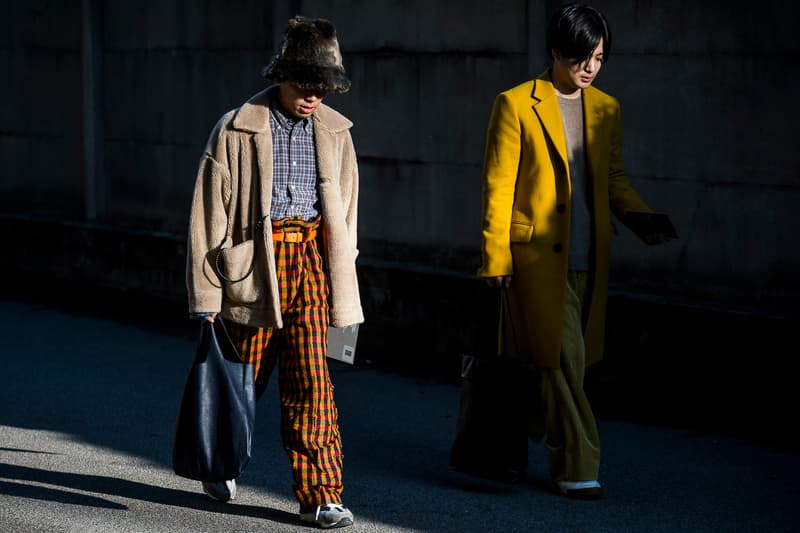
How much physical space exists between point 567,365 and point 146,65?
6.42 metres

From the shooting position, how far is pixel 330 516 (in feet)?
18.6

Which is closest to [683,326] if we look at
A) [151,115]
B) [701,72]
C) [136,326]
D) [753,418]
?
[753,418]

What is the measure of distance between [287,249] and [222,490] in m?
1.09

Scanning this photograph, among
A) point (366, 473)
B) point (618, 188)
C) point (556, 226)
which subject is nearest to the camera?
point (556, 226)

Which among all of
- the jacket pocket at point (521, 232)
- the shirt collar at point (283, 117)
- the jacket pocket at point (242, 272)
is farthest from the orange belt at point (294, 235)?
the jacket pocket at point (521, 232)

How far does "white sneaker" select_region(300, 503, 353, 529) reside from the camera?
18.6 feet

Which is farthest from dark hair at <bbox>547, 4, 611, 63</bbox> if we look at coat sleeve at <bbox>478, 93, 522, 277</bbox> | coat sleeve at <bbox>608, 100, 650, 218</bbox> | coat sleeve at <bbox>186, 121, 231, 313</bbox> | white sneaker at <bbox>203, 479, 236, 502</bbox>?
white sneaker at <bbox>203, 479, 236, 502</bbox>

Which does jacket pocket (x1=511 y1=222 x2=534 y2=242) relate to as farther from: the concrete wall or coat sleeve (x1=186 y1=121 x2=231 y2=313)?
the concrete wall

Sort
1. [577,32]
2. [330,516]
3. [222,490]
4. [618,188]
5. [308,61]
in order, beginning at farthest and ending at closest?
1. [618,188]
2. [222,490]
3. [577,32]
4. [330,516]
5. [308,61]

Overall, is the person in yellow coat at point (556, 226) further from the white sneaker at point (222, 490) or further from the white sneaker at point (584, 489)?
the white sneaker at point (222, 490)

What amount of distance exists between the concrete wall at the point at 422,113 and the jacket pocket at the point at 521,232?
1.90m

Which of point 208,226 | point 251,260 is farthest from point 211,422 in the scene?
point 208,226

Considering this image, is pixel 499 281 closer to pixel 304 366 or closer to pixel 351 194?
pixel 351 194

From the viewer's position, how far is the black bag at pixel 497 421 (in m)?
6.19
